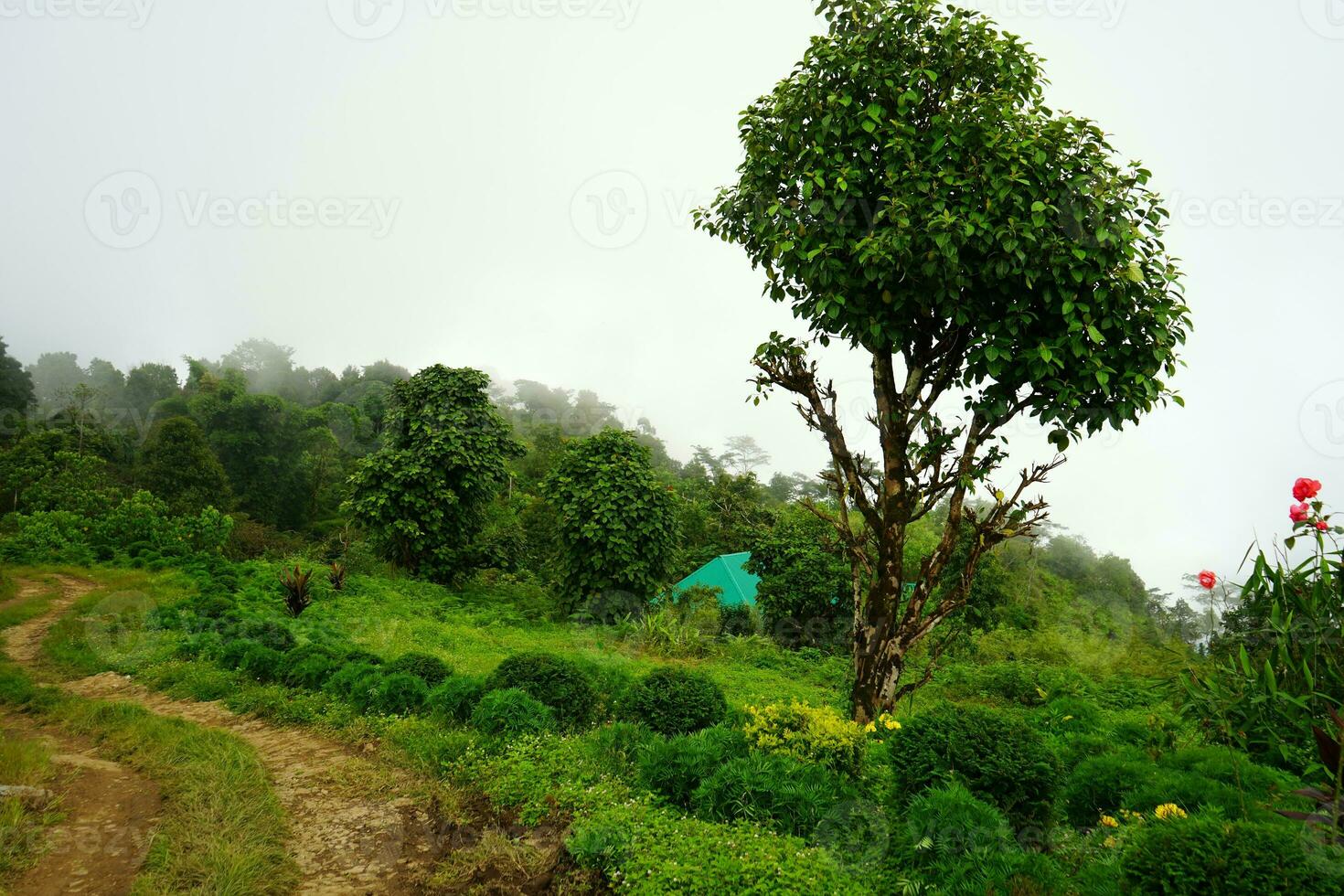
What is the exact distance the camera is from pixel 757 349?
253 inches

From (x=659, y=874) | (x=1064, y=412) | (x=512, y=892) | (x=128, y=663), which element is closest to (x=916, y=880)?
(x=659, y=874)

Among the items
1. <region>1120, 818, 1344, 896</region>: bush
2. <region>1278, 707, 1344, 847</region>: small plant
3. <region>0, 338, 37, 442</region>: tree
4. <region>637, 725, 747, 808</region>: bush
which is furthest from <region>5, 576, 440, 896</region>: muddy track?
<region>0, 338, 37, 442</region>: tree

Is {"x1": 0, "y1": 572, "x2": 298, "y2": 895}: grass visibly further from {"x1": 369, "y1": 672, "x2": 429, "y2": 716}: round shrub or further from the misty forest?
{"x1": 369, "y1": 672, "x2": 429, "y2": 716}: round shrub

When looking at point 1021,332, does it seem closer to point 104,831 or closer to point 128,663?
point 104,831

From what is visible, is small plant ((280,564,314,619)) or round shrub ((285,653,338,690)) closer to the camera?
round shrub ((285,653,338,690))

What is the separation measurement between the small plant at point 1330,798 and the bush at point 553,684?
5.56 meters

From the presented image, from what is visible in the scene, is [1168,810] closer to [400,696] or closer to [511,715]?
[511,715]

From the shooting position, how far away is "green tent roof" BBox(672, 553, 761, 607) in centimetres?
2150

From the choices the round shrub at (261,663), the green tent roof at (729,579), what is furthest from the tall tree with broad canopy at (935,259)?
the green tent roof at (729,579)

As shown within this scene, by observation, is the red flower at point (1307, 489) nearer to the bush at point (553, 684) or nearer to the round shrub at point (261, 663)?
the bush at point (553, 684)

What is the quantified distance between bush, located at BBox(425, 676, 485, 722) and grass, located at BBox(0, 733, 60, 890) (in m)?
3.03

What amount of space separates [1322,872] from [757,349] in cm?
486

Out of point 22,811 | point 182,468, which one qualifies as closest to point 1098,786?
point 22,811

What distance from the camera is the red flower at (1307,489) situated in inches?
185
